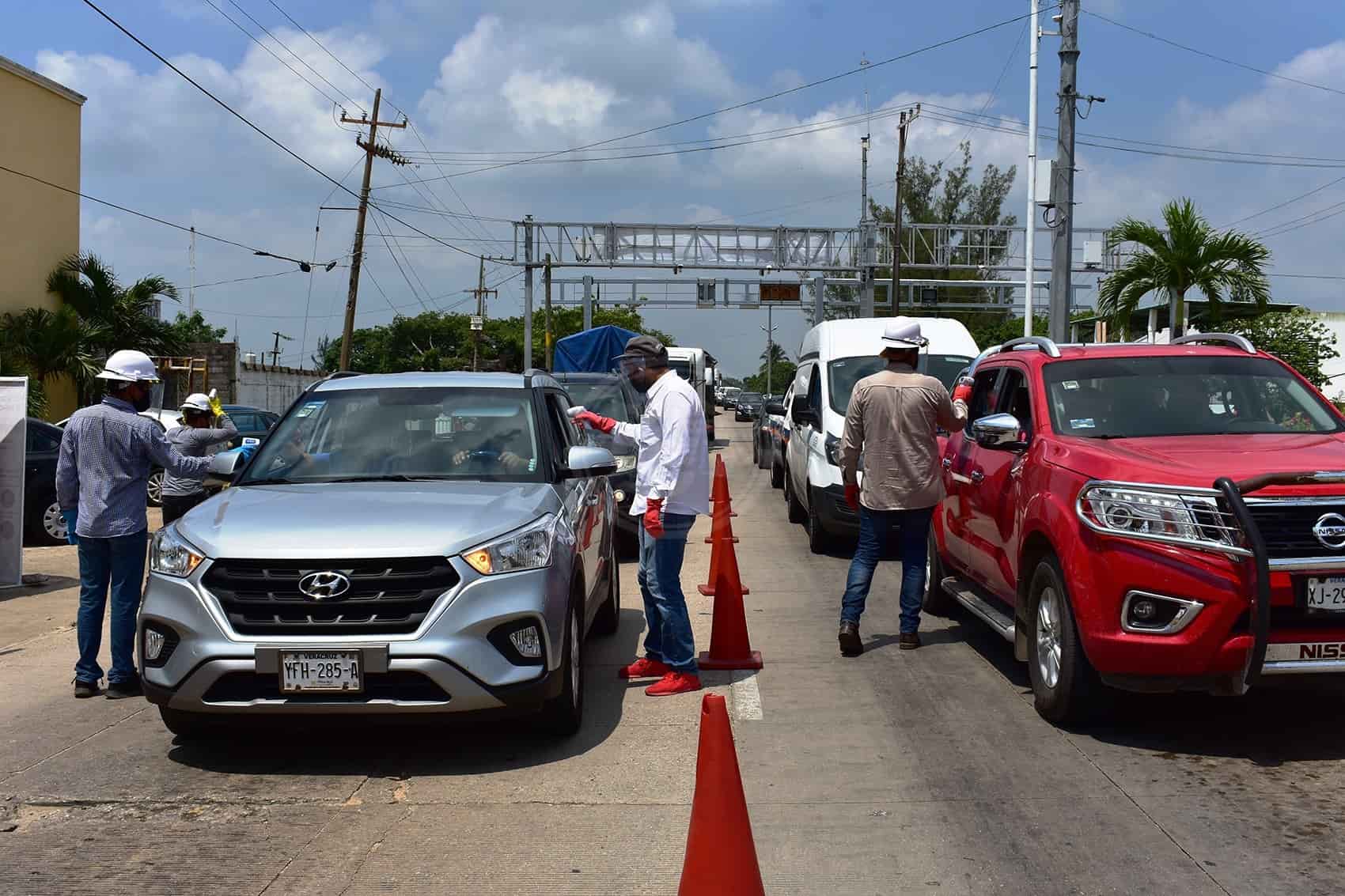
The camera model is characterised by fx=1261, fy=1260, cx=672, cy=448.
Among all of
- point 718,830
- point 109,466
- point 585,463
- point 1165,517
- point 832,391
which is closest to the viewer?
point 718,830

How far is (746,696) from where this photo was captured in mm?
6965

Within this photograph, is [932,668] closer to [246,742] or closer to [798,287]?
[246,742]

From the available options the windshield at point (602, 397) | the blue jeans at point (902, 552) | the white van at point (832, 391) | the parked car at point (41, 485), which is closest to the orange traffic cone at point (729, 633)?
the blue jeans at point (902, 552)

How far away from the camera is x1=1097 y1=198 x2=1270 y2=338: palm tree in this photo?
781 inches

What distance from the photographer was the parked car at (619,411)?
499 inches

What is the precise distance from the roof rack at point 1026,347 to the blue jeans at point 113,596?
5298 millimetres

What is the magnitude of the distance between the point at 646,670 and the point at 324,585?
2.50 meters

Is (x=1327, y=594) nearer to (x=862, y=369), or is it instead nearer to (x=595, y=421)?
(x=595, y=421)

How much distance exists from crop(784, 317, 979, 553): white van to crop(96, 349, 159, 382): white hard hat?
6.67 metres

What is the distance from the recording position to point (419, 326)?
325 feet

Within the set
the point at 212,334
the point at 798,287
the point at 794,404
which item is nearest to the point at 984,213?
the point at 798,287

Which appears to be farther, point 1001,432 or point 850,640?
point 850,640

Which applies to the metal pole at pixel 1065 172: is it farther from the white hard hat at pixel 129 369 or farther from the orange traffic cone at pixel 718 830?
the orange traffic cone at pixel 718 830

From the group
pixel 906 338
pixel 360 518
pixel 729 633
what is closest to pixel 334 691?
pixel 360 518
